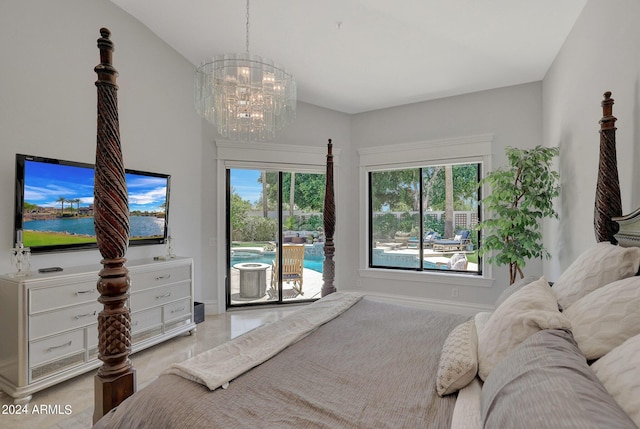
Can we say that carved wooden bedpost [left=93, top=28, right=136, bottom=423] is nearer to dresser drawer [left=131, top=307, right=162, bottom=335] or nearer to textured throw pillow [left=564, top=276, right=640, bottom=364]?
textured throw pillow [left=564, top=276, right=640, bottom=364]

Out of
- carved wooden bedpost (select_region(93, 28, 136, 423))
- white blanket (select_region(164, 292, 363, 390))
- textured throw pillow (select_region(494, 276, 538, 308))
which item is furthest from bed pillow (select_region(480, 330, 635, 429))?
Result: carved wooden bedpost (select_region(93, 28, 136, 423))

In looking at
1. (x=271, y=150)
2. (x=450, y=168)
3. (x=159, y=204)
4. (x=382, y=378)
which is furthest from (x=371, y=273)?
(x=382, y=378)

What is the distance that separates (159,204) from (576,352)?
12.7 feet

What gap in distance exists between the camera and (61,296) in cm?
249

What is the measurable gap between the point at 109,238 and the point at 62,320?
1.76 meters

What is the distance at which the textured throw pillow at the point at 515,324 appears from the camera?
111 centimetres

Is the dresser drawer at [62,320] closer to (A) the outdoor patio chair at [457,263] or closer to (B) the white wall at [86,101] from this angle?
(B) the white wall at [86,101]

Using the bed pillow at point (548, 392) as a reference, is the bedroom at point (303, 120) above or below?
above

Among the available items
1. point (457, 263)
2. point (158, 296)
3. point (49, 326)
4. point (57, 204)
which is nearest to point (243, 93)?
point (57, 204)

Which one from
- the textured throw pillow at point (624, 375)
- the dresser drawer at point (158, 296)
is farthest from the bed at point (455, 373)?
the dresser drawer at point (158, 296)

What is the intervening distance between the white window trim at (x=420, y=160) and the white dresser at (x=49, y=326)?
311 centimetres

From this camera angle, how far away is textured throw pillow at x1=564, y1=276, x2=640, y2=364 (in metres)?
0.95

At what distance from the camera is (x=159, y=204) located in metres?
3.74

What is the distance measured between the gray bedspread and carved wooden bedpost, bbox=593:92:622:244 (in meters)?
1.16
